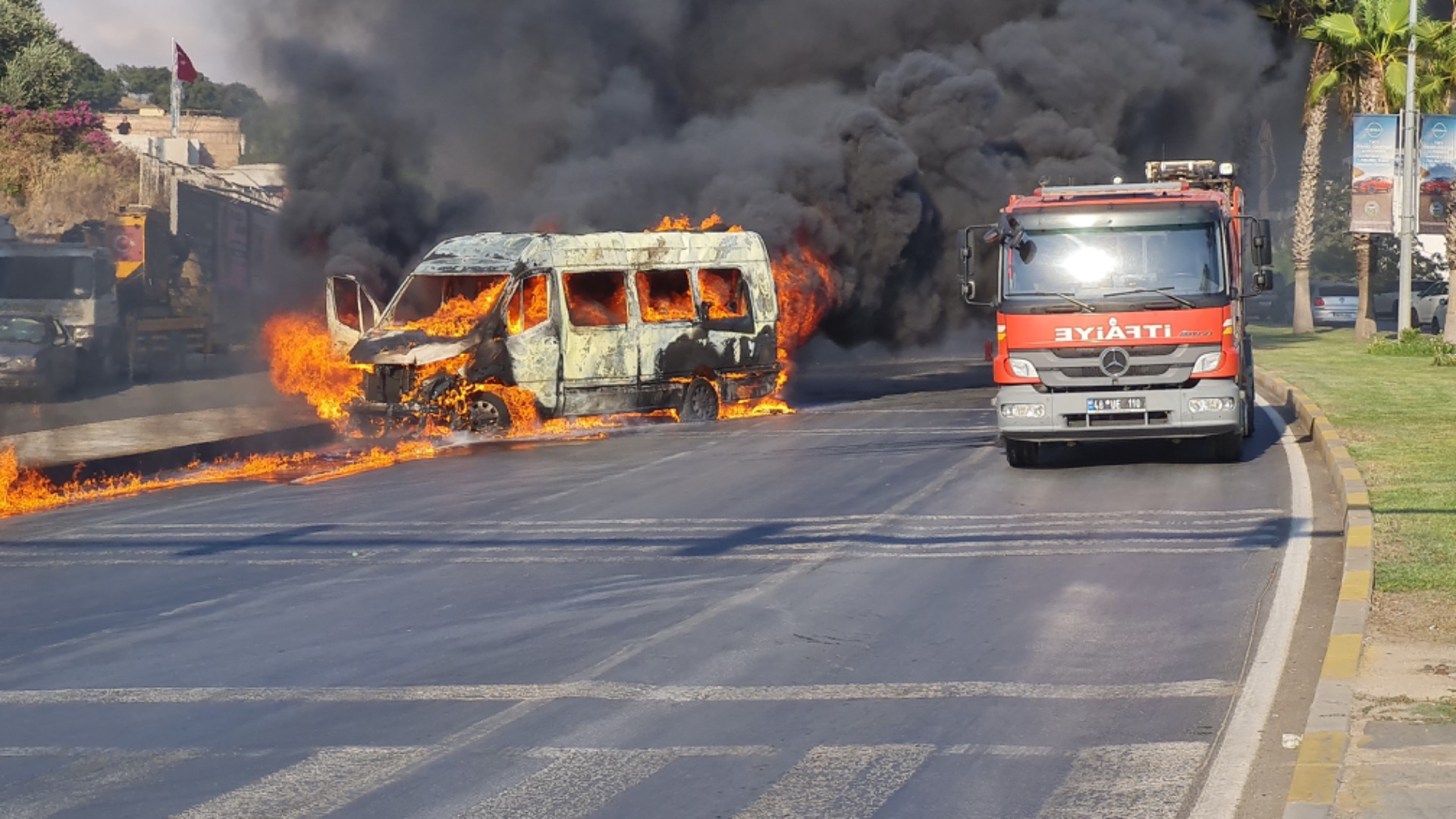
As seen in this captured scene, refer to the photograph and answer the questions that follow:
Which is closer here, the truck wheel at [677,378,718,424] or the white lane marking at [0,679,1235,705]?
the white lane marking at [0,679,1235,705]

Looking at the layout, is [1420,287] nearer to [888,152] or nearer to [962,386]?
[888,152]

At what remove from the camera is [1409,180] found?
32500mm

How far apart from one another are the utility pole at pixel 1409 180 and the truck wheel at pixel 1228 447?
19.4 m

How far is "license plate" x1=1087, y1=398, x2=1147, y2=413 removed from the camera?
14.7 m

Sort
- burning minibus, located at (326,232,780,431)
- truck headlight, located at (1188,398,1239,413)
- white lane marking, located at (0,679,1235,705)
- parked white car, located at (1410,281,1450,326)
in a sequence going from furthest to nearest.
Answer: parked white car, located at (1410,281,1450,326), burning minibus, located at (326,232,780,431), truck headlight, located at (1188,398,1239,413), white lane marking, located at (0,679,1235,705)

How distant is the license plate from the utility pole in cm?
2029

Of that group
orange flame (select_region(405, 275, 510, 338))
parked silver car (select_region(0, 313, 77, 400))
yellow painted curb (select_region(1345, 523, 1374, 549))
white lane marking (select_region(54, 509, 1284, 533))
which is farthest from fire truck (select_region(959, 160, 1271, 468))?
parked silver car (select_region(0, 313, 77, 400))

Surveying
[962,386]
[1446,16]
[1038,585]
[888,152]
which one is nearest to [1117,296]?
[1038,585]

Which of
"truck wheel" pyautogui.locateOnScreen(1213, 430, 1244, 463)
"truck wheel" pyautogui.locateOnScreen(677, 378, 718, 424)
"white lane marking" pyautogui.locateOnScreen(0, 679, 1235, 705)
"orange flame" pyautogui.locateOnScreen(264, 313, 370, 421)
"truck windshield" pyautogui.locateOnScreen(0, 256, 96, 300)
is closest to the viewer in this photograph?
Result: "white lane marking" pyautogui.locateOnScreen(0, 679, 1235, 705)

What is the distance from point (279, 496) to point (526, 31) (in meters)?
24.6

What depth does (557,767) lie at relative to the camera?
20.4 feet

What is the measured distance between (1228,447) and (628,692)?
30.3 ft

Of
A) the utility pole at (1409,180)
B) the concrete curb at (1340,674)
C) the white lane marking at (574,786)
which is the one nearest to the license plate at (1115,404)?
the concrete curb at (1340,674)

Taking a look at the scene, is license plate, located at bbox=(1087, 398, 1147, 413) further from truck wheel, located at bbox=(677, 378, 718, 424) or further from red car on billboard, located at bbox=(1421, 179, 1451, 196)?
red car on billboard, located at bbox=(1421, 179, 1451, 196)
